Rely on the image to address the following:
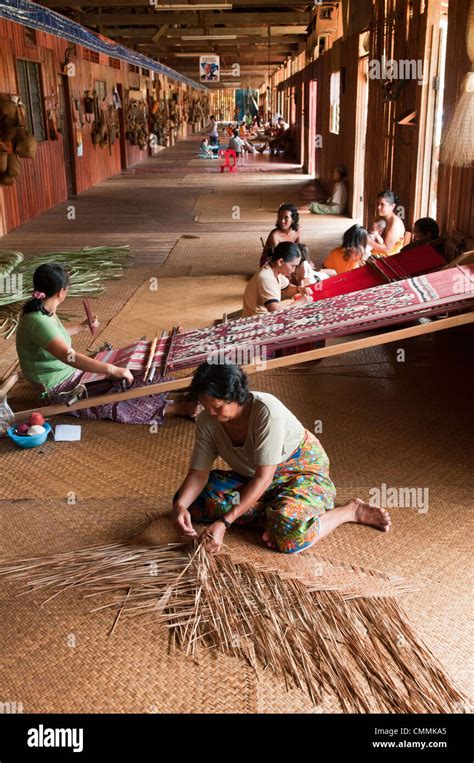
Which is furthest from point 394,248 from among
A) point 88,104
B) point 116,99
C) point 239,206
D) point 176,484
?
point 116,99

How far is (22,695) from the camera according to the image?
75.9 inches

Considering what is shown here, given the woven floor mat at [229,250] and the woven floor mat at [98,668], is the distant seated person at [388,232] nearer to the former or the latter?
the woven floor mat at [229,250]

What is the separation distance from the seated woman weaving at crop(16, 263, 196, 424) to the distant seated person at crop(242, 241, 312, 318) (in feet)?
2.71

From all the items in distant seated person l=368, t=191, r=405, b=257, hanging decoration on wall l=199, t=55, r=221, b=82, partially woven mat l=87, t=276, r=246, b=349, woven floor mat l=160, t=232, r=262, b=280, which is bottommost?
partially woven mat l=87, t=276, r=246, b=349

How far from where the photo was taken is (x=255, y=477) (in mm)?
2426

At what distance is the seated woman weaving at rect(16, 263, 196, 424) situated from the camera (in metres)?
3.40

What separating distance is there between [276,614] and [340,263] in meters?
3.50

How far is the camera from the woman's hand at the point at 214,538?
243 centimetres

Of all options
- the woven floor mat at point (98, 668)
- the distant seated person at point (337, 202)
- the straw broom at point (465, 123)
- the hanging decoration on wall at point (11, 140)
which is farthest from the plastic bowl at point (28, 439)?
the distant seated person at point (337, 202)

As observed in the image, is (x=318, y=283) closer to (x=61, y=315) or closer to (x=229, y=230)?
(x=61, y=315)

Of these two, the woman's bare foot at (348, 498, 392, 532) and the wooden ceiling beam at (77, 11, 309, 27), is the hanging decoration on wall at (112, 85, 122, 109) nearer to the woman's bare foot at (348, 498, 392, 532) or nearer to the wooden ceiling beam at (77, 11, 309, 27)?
the wooden ceiling beam at (77, 11, 309, 27)

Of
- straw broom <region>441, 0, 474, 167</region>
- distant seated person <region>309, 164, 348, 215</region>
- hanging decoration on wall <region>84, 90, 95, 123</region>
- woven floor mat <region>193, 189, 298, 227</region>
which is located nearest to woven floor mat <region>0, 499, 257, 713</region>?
straw broom <region>441, 0, 474, 167</region>

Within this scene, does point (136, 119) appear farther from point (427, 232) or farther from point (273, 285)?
point (273, 285)

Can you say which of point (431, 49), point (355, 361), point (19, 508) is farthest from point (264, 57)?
point (19, 508)
